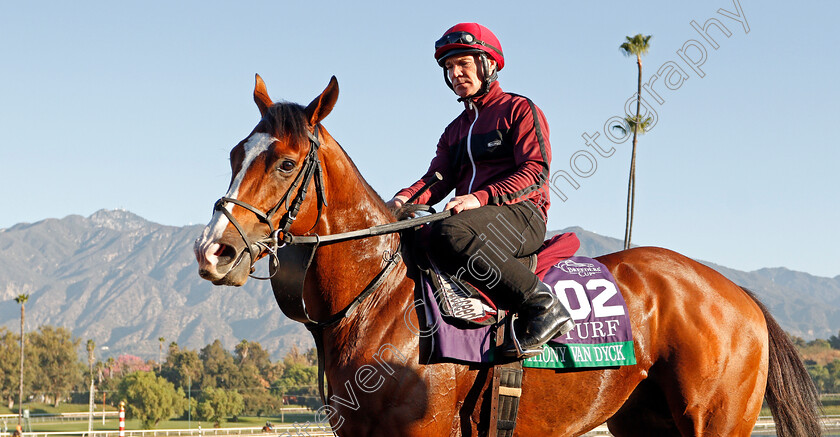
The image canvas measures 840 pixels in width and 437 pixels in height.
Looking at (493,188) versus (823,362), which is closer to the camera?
(493,188)

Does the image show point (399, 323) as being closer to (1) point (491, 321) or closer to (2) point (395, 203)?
(1) point (491, 321)

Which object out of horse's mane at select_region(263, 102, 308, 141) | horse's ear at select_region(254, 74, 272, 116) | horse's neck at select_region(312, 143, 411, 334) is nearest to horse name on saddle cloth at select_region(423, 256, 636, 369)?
horse's neck at select_region(312, 143, 411, 334)

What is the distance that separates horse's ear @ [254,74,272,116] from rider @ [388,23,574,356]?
1.04m

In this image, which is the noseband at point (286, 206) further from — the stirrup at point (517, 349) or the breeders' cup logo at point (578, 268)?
the breeders' cup logo at point (578, 268)

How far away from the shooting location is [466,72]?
533 centimetres

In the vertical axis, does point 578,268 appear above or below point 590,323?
above

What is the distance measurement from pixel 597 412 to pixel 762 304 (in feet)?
6.45

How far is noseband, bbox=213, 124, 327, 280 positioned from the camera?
13.4 feet

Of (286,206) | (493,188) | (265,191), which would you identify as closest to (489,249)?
(493,188)

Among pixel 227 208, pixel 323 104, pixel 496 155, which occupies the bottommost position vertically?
pixel 227 208

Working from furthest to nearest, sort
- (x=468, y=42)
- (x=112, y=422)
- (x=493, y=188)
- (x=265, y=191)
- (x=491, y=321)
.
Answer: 1. (x=112, y=422)
2. (x=468, y=42)
3. (x=493, y=188)
4. (x=491, y=321)
5. (x=265, y=191)

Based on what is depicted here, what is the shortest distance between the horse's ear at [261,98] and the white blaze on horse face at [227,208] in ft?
1.76

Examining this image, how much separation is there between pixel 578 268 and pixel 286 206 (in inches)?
82.7

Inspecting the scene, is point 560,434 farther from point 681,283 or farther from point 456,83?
point 456,83
